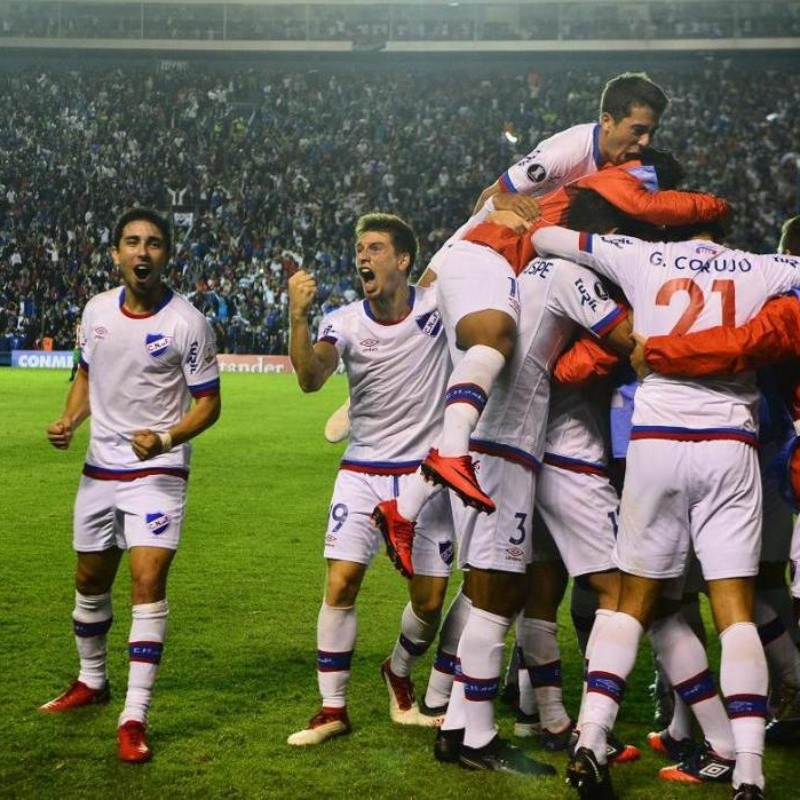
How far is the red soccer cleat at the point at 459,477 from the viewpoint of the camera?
4277mm

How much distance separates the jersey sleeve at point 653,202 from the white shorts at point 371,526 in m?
1.53

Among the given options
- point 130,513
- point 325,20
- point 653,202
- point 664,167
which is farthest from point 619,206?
point 325,20

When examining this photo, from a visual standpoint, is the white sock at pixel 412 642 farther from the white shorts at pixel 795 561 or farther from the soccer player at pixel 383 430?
the white shorts at pixel 795 561

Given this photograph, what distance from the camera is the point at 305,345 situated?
17.1ft

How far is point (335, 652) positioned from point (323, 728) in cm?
32

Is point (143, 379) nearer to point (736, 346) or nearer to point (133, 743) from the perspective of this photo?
point (133, 743)

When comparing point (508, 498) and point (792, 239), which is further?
point (792, 239)

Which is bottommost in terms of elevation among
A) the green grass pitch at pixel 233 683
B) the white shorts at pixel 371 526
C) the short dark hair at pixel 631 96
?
the green grass pitch at pixel 233 683

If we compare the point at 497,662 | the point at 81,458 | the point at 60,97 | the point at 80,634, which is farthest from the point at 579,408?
the point at 60,97

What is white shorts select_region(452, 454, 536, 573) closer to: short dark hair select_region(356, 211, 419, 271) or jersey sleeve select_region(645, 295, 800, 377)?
jersey sleeve select_region(645, 295, 800, 377)

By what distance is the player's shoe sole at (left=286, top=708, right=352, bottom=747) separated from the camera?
199 inches

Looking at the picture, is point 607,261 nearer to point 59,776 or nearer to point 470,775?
point 470,775

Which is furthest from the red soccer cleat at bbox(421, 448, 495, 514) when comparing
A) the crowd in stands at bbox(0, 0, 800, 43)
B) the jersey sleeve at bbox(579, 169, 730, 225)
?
the crowd in stands at bbox(0, 0, 800, 43)

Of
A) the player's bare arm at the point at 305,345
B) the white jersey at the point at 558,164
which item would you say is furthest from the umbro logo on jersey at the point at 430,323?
the white jersey at the point at 558,164
